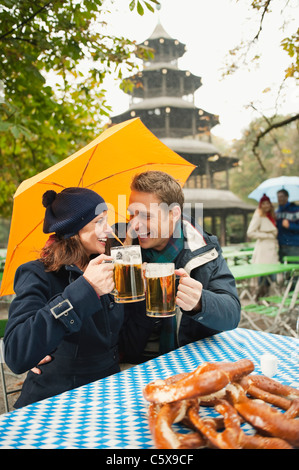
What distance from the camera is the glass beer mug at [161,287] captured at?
1492 mm

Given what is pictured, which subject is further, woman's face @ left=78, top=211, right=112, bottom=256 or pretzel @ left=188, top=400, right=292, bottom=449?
woman's face @ left=78, top=211, right=112, bottom=256

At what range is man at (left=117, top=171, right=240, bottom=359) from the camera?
1940mm

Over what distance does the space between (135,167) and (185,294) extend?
3.65ft

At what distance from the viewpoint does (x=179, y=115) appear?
2508 cm

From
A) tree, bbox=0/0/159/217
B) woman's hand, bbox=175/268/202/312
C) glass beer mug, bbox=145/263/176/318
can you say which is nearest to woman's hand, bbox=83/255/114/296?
glass beer mug, bbox=145/263/176/318

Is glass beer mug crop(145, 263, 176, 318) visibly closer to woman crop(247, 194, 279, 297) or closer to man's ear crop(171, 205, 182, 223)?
man's ear crop(171, 205, 182, 223)

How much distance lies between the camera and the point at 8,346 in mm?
1452

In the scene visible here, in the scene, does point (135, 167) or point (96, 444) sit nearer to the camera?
point (96, 444)

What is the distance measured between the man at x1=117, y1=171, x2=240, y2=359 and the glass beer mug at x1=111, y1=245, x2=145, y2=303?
1.12ft

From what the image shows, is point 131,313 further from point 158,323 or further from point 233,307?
point 233,307

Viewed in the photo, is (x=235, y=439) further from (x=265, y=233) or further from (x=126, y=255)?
(x=265, y=233)

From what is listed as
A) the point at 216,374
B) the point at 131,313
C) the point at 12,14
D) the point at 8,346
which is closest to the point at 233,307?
the point at 131,313

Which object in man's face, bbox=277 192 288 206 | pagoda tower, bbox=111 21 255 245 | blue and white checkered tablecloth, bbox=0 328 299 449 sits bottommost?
blue and white checkered tablecloth, bbox=0 328 299 449

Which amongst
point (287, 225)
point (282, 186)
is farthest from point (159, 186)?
point (282, 186)
